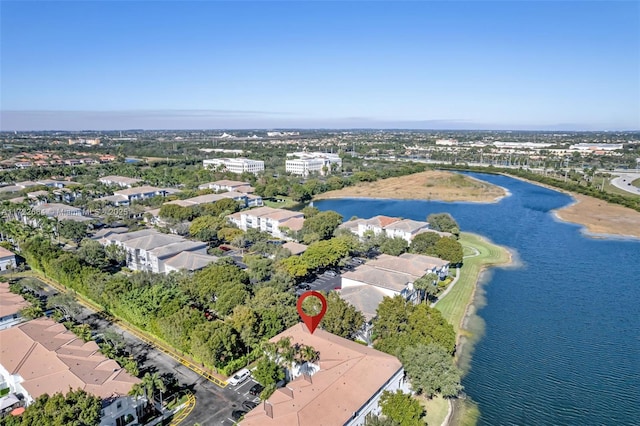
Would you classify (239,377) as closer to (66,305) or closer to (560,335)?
(66,305)

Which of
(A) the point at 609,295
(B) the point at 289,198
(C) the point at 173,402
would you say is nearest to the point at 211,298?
(C) the point at 173,402

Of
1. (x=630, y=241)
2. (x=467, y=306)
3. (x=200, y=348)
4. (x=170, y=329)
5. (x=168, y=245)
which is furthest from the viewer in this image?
(x=630, y=241)

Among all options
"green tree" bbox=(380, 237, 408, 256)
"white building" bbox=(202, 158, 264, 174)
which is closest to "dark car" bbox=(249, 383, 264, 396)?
"green tree" bbox=(380, 237, 408, 256)

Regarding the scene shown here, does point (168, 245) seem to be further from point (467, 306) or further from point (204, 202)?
point (467, 306)

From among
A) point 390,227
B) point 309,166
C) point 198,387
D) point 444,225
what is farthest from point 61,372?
point 309,166

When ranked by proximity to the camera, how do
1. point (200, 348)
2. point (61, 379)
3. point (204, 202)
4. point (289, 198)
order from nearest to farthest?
point (61, 379) < point (200, 348) < point (204, 202) < point (289, 198)
